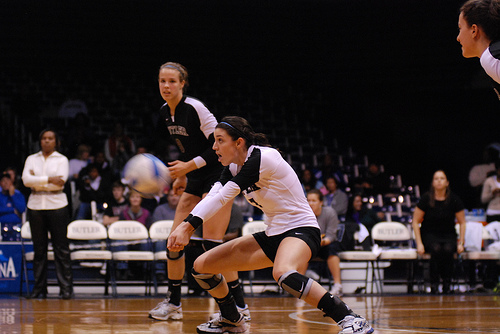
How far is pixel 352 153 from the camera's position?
16.6 metres

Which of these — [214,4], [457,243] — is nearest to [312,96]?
[214,4]

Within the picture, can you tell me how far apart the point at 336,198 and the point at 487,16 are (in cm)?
876

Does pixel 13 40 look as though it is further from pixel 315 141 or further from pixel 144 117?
pixel 315 141

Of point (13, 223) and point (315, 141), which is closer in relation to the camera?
point (13, 223)

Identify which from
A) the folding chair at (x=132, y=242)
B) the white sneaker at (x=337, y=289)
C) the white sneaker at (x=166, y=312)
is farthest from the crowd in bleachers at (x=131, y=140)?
the white sneaker at (x=166, y=312)

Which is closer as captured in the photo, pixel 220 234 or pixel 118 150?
pixel 220 234

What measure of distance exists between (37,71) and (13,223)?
7677 millimetres

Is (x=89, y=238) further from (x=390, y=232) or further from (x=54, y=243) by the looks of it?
(x=390, y=232)

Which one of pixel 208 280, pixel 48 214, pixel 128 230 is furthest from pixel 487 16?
pixel 128 230

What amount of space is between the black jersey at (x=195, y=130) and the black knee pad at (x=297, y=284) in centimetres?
188

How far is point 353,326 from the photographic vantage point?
4.29 meters

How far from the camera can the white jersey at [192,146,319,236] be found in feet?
15.1

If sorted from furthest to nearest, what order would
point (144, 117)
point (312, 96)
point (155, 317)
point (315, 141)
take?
point (312, 96)
point (315, 141)
point (144, 117)
point (155, 317)

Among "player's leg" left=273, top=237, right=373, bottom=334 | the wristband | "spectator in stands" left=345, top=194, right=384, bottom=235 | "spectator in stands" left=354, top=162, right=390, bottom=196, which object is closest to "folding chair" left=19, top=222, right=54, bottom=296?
"spectator in stands" left=345, top=194, right=384, bottom=235
